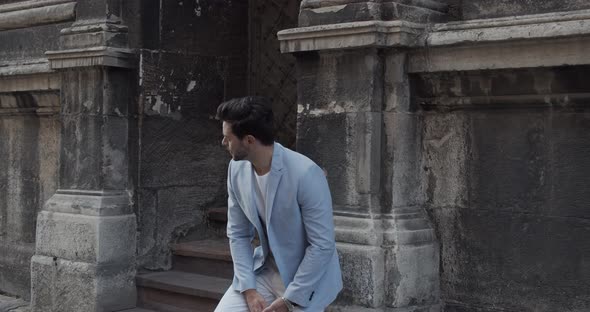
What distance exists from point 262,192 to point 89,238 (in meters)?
3.37

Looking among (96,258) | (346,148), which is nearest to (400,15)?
(346,148)

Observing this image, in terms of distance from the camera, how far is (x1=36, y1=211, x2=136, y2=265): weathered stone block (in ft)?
23.2

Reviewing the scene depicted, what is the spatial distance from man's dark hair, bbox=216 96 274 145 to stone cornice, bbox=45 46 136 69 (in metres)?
3.33

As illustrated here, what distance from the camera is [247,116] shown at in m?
3.94

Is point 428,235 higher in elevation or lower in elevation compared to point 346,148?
lower

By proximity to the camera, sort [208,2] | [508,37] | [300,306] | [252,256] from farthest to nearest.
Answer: [208,2] → [508,37] → [252,256] → [300,306]

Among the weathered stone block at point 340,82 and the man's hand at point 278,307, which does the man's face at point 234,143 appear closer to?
the man's hand at point 278,307

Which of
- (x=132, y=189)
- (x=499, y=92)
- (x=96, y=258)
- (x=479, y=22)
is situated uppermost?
(x=479, y=22)

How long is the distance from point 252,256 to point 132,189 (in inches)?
129

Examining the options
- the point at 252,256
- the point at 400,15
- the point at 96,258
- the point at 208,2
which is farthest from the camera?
the point at 208,2

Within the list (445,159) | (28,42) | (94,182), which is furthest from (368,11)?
(28,42)

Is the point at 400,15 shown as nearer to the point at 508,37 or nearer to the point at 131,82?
the point at 508,37

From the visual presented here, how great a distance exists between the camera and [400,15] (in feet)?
18.2

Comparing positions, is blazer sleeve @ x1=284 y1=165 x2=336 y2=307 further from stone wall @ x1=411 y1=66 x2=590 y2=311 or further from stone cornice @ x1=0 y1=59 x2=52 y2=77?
stone cornice @ x1=0 y1=59 x2=52 y2=77
